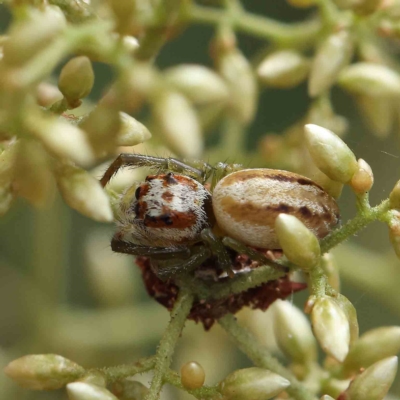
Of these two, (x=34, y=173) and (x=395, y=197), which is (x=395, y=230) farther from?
(x=34, y=173)

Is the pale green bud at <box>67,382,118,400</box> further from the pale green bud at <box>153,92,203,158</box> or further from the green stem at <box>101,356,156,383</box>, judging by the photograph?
the pale green bud at <box>153,92,203,158</box>

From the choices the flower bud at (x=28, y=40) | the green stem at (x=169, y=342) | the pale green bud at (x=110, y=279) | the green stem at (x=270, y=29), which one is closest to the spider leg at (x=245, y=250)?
the green stem at (x=169, y=342)

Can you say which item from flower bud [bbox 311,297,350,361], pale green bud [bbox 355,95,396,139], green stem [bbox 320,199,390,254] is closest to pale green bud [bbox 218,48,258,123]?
pale green bud [bbox 355,95,396,139]

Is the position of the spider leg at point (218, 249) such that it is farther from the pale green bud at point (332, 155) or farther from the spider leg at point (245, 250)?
the pale green bud at point (332, 155)

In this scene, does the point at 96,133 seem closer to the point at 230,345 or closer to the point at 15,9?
the point at 15,9

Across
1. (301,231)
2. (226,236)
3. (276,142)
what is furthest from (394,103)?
(301,231)

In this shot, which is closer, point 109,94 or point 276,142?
point 109,94
